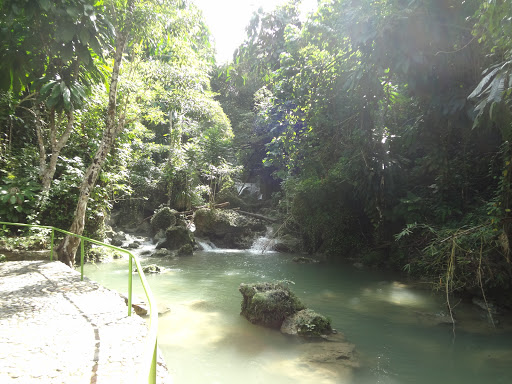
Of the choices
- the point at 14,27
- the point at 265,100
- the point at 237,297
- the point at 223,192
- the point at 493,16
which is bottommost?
the point at 237,297

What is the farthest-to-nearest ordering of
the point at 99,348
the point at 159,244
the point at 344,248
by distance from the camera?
1. the point at 159,244
2. the point at 344,248
3. the point at 99,348

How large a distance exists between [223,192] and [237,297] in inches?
518

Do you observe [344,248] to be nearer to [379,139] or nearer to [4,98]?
Answer: [379,139]

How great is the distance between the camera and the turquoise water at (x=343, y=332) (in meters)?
5.38

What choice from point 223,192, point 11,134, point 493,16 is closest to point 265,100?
point 223,192

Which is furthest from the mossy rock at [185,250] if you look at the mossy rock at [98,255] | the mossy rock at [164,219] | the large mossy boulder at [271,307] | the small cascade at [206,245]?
the large mossy boulder at [271,307]

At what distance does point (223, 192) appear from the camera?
22328 mm

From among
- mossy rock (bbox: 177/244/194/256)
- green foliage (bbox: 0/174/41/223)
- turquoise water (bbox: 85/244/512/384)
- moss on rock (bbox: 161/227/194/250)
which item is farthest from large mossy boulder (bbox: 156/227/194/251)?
green foliage (bbox: 0/174/41/223)

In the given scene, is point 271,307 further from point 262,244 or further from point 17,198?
point 262,244

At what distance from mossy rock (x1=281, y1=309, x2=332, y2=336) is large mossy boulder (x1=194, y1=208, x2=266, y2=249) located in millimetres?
11987

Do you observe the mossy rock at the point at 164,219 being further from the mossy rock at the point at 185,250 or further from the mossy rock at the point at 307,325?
the mossy rock at the point at 307,325

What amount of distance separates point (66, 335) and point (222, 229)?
51.2ft

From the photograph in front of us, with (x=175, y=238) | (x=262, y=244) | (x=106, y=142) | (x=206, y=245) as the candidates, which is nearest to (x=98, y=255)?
(x=175, y=238)

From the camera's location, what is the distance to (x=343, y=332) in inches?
278
